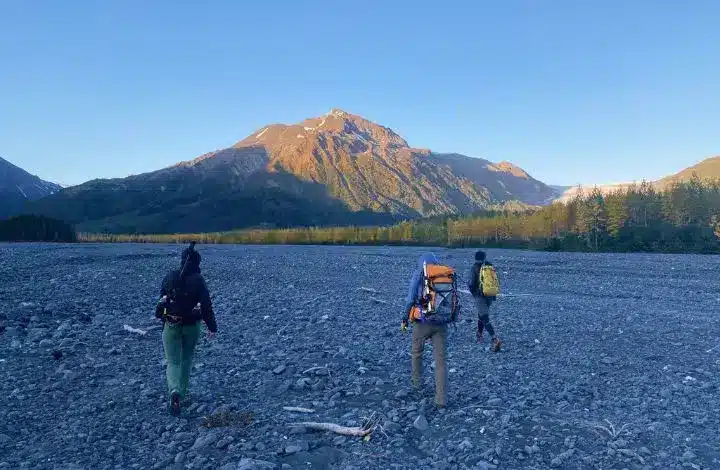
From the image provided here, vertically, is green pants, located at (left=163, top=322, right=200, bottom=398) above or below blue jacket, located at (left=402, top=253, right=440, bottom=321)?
below

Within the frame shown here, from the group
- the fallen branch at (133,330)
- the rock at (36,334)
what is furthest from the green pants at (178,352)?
the rock at (36,334)

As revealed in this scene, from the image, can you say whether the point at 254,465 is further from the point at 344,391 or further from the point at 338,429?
the point at 344,391

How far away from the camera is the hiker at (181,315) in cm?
905

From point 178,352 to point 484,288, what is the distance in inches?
314

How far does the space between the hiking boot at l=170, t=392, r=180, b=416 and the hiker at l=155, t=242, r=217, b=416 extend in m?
0.02

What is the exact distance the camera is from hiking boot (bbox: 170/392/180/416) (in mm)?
8766

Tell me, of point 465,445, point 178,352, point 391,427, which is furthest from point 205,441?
point 465,445

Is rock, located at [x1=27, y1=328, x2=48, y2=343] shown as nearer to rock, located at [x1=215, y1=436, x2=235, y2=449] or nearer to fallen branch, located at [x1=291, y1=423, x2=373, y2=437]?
rock, located at [x1=215, y1=436, x2=235, y2=449]

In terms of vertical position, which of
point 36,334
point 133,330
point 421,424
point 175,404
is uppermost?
point 36,334

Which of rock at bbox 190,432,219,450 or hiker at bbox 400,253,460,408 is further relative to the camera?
hiker at bbox 400,253,460,408

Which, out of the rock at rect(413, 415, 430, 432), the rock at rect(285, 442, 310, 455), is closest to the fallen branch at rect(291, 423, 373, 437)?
the rock at rect(285, 442, 310, 455)

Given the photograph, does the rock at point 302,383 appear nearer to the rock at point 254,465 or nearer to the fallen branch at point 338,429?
the fallen branch at point 338,429

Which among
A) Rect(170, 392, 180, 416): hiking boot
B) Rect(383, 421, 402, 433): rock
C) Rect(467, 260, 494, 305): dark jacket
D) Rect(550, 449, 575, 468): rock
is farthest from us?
Rect(467, 260, 494, 305): dark jacket

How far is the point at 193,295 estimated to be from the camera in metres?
9.16
